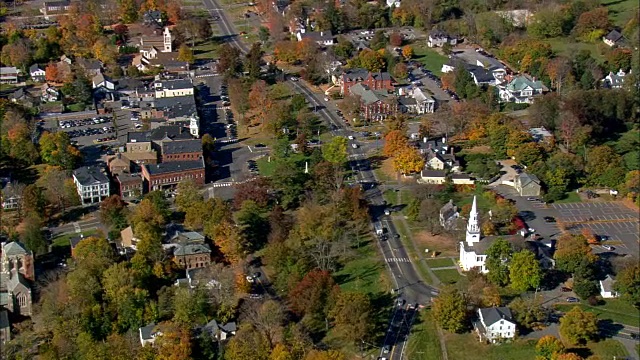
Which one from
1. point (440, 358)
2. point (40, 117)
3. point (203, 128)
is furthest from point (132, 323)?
point (40, 117)

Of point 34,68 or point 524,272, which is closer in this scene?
point 524,272

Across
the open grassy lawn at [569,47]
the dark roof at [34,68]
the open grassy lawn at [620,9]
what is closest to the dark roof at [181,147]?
the dark roof at [34,68]

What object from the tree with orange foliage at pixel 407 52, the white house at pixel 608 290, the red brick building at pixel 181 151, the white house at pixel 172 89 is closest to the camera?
the white house at pixel 608 290

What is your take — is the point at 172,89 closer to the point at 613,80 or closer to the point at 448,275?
the point at 448,275

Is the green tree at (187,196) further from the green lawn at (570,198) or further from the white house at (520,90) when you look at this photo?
the white house at (520,90)

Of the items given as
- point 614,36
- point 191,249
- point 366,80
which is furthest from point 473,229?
point 614,36

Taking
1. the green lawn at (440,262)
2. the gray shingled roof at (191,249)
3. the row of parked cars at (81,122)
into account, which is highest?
the row of parked cars at (81,122)

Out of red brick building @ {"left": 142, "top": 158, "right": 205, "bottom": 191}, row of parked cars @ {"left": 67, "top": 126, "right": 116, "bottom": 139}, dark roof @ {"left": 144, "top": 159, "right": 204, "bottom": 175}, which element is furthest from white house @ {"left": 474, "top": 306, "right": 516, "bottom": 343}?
row of parked cars @ {"left": 67, "top": 126, "right": 116, "bottom": 139}
